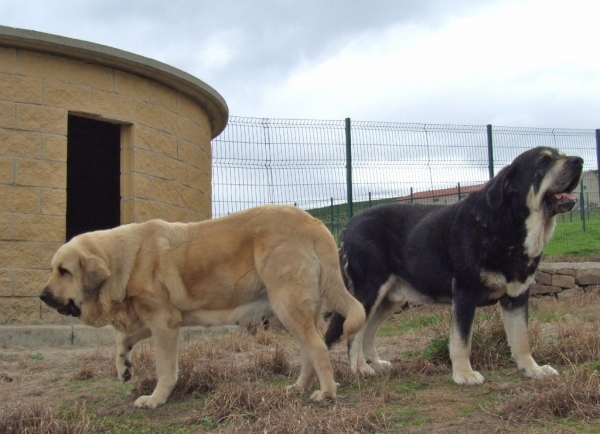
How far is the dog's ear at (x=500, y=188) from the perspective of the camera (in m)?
5.68

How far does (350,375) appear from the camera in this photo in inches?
Result: 226

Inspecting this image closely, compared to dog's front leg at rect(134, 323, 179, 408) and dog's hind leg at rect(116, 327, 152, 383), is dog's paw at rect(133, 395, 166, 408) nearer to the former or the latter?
dog's front leg at rect(134, 323, 179, 408)

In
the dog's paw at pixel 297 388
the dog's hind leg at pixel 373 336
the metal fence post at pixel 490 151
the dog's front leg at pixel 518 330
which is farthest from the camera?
the metal fence post at pixel 490 151

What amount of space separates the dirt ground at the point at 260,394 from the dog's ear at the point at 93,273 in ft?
2.75

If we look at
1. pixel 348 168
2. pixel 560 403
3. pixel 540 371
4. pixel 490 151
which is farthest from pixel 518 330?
pixel 490 151

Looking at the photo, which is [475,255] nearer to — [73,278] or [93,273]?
[93,273]

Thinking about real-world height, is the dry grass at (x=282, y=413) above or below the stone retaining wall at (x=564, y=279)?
below

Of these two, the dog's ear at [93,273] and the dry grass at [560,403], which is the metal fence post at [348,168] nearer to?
the dog's ear at [93,273]

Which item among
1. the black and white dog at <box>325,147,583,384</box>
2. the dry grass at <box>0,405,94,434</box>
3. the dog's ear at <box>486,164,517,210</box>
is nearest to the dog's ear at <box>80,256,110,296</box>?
the dry grass at <box>0,405,94,434</box>

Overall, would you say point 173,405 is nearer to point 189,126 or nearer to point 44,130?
point 44,130

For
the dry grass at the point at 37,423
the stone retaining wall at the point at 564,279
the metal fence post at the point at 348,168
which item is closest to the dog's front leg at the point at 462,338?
the dry grass at the point at 37,423

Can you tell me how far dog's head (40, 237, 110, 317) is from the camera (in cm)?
499

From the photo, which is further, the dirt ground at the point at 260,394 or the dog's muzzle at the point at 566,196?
the dog's muzzle at the point at 566,196

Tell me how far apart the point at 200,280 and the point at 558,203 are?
9.40 ft
